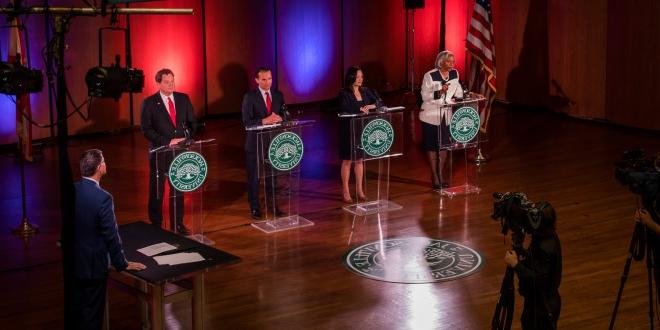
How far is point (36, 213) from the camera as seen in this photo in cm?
1075

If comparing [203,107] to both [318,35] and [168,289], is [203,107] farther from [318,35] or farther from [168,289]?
[168,289]

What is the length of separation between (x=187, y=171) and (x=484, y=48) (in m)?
5.45

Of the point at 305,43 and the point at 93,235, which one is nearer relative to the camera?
the point at 93,235

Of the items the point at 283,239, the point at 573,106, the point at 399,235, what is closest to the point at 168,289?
the point at 283,239

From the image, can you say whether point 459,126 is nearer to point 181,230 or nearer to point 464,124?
point 464,124

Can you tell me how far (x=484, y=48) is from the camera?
13219 millimetres

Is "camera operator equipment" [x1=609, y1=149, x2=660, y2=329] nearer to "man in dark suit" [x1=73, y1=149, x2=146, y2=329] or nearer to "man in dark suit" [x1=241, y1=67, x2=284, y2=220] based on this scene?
"man in dark suit" [x1=73, y1=149, x2=146, y2=329]

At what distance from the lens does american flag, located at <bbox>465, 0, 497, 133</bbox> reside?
1319 cm

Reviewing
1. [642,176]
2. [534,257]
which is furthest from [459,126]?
[534,257]

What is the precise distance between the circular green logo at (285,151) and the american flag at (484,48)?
389 centimetres

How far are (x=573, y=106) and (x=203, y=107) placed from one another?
5.85 m

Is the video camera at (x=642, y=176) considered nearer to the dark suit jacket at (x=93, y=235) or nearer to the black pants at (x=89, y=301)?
the dark suit jacket at (x=93, y=235)

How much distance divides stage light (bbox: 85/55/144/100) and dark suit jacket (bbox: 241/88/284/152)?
2.70 m

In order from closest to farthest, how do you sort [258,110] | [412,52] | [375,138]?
1. [258,110]
2. [375,138]
3. [412,52]
